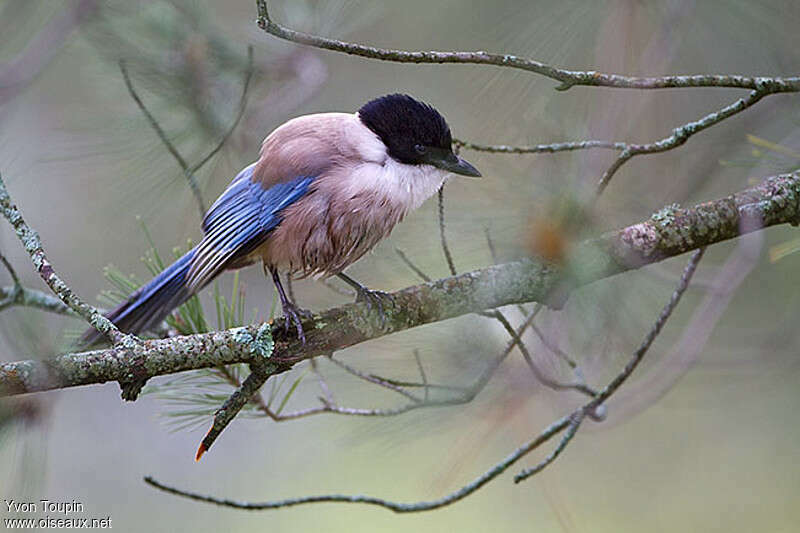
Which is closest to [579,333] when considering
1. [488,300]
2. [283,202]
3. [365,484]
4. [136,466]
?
[488,300]

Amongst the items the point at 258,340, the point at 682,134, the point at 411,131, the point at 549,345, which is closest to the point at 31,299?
the point at 258,340

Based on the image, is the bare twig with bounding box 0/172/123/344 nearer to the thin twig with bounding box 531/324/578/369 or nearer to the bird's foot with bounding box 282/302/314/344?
the bird's foot with bounding box 282/302/314/344

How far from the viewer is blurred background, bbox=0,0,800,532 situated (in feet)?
7.04

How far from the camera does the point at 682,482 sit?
5199 millimetres

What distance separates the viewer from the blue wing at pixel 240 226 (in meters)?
2.46

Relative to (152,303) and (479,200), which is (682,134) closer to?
(479,200)

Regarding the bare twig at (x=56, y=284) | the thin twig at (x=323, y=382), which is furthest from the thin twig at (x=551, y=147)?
the bare twig at (x=56, y=284)

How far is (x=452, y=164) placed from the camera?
249cm

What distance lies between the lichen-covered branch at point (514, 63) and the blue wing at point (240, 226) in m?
0.76

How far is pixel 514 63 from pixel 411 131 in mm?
847

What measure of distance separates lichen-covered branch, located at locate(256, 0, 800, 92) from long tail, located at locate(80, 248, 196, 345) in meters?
0.94

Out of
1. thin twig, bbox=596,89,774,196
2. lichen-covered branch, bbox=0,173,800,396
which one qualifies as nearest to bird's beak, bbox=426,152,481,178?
lichen-covered branch, bbox=0,173,800,396

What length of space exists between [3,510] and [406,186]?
1.33 meters

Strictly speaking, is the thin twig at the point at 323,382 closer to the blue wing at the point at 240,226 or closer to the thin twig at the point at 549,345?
the blue wing at the point at 240,226
